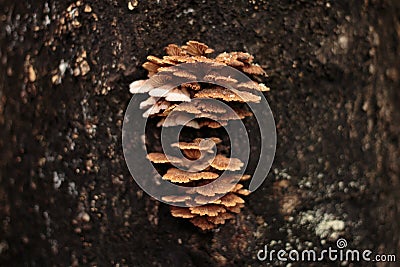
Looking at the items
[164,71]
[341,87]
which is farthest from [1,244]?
[341,87]

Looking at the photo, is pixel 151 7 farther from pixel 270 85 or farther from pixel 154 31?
pixel 270 85

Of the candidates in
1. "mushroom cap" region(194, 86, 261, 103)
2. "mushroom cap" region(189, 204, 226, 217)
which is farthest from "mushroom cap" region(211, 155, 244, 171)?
"mushroom cap" region(194, 86, 261, 103)

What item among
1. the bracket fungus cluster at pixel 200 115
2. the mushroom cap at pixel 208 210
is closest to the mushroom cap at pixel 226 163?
the bracket fungus cluster at pixel 200 115

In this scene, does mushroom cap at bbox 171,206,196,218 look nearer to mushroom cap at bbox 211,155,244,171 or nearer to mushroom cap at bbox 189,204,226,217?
mushroom cap at bbox 189,204,226,217

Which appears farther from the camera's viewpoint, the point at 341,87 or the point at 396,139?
→ the point at 396,139

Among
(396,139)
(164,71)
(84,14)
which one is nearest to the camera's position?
(164,71)

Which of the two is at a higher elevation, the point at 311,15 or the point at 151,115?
the point at 311,15
